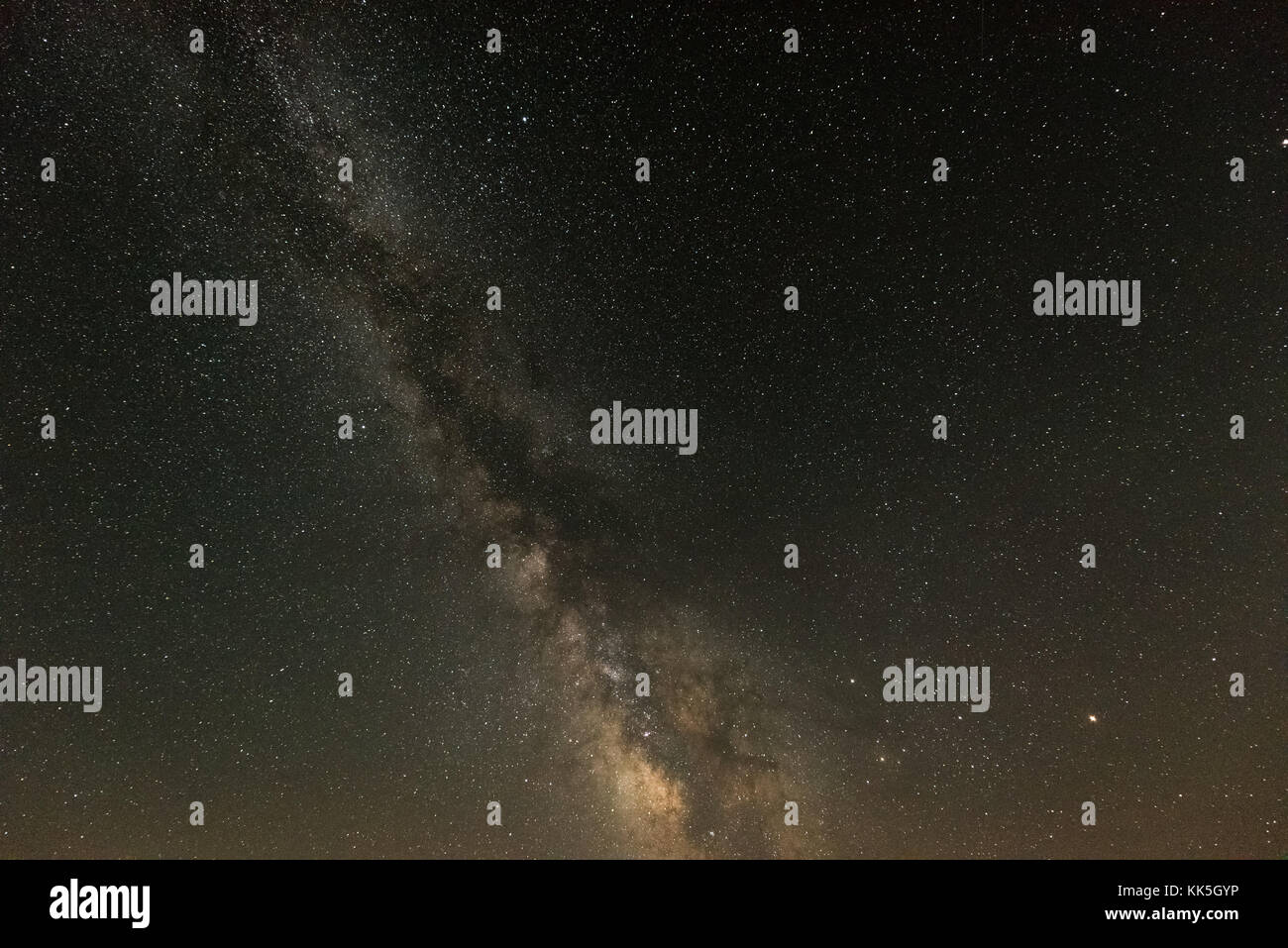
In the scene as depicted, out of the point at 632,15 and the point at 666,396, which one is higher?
the point at 632,15

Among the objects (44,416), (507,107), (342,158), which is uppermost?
(507,107)

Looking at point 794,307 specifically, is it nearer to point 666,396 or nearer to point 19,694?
point 666,396
